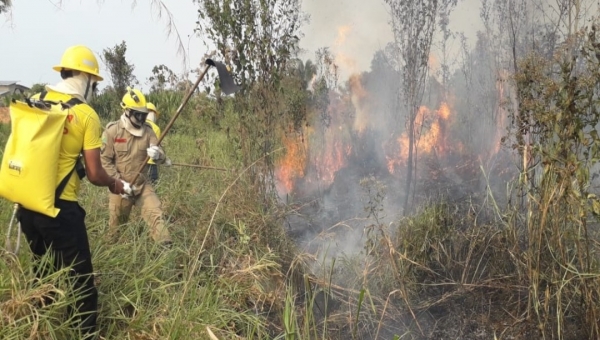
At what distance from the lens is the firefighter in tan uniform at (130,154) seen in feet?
15.6

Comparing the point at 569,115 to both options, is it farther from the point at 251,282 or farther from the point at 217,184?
the point at 217,184

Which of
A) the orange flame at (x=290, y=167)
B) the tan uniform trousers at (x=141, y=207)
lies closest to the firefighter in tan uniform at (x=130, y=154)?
the tan uniform trousers at (x=141, y=207)

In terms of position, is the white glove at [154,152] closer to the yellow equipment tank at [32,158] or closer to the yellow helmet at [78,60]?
the yellow helmet at [78,60]

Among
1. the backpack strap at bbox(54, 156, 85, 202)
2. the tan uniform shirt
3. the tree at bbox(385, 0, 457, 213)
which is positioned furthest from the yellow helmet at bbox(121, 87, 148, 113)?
the tree at bbox(385, 0, 457, 213)

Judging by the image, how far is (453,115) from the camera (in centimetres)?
1116

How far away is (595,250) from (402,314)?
1.57m

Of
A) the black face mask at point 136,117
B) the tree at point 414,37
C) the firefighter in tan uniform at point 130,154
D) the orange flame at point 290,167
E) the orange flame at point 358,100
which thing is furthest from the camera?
the orange flame at point 358,100

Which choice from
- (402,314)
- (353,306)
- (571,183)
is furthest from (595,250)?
(353,306)

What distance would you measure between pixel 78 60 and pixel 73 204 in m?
0.92

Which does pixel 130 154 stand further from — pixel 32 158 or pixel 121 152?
pixel 32 158

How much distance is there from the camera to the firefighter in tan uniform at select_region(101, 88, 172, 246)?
15.6ft

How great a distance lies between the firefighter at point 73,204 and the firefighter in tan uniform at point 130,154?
1604 millimetres

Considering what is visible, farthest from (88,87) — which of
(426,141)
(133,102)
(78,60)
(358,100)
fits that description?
(358,100)

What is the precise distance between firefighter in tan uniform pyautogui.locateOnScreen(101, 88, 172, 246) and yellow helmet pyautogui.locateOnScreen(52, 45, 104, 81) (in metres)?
1.56
